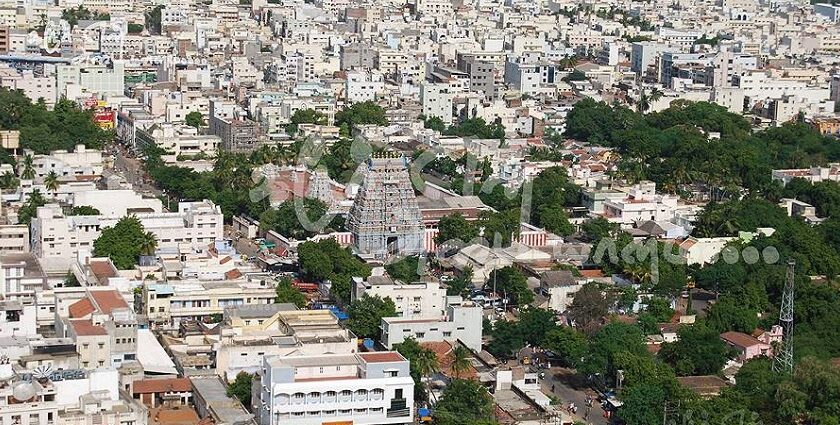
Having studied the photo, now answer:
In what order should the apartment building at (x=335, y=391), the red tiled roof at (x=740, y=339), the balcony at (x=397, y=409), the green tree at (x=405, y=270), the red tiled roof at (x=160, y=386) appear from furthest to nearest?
the green tree at (x=405, y=270) → the red tiled roof at (x=740, y=339) → the red tiled roof at (x=160, y=386) → the balcony at (x=397, y=409) → the apartment building at (x=335, y=391)

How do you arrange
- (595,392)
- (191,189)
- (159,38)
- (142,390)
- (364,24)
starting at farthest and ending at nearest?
(364,24) → (159,38) → (191,189) → (595,392) → (142,390)

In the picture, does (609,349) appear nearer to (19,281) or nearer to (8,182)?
(19,281)

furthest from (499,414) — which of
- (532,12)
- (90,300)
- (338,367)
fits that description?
(532,12)

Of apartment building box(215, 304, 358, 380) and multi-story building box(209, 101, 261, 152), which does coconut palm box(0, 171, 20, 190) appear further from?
apartment building box(215, 304, 358, 380)

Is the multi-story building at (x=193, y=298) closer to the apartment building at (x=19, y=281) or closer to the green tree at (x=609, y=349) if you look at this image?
the apartment building at (x=19, y=281)

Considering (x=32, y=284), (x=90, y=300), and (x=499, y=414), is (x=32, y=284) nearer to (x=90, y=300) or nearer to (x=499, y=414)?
(x=90, y=300)

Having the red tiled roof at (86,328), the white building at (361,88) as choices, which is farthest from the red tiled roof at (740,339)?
the white building at (361,88)
